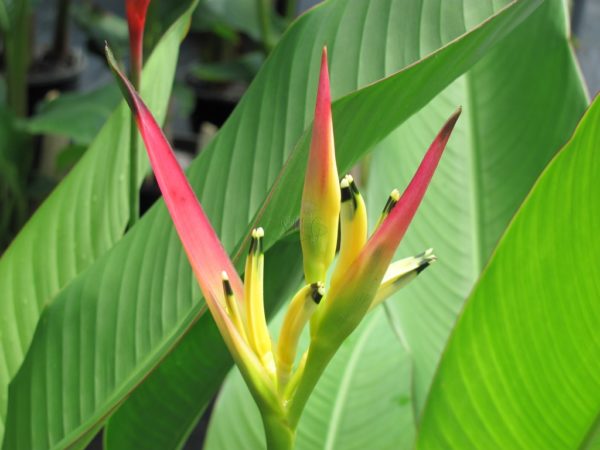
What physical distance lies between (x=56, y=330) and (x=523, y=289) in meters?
0.24

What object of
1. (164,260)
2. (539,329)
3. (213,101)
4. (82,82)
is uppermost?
(82,82)

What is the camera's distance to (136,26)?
15.6 inches

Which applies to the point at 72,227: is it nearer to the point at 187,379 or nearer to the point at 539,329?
the point at 187,379

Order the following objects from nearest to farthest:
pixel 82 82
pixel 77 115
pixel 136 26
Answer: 1. pixel 136 26
2. pixel 77 115
3. pixel 82 82

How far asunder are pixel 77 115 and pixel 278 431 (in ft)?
3.41

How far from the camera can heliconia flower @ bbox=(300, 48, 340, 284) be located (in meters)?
0.28

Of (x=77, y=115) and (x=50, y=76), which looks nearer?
(x=77, y=115)

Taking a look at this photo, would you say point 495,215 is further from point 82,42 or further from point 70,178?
point 82,42

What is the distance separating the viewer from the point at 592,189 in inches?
13.1

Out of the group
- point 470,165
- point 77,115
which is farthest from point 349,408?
point 77,115

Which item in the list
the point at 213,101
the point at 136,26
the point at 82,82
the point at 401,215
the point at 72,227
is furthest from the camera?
the point at 82,82

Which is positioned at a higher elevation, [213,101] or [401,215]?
[213,101]

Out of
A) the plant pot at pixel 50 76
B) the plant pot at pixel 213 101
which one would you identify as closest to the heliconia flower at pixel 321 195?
the plant pot at pixel 213 101

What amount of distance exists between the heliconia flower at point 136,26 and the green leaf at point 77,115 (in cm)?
80
